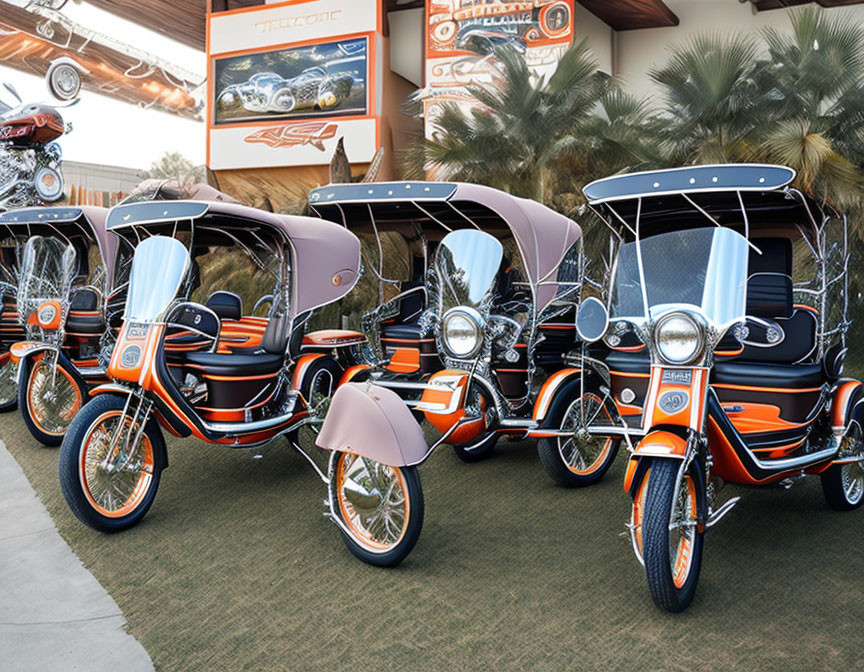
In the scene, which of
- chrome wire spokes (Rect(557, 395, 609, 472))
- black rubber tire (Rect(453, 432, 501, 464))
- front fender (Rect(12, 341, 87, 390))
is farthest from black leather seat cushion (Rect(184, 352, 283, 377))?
chrome wire spokes (Rect(557, 395, 609, 472))

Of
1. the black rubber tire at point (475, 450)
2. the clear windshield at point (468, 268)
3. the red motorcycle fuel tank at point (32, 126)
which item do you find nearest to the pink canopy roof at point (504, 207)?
the clear windshield at point (468, 268)

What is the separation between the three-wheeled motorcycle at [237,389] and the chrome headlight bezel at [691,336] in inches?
49.4

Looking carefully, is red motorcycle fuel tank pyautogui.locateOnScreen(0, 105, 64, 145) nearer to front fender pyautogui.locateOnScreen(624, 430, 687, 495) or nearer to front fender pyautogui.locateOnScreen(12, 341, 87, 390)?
front fender pyautogui.locateOnScreen(12, 341, 87, 390)

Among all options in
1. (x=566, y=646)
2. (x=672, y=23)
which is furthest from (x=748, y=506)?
(x=672, y=23)

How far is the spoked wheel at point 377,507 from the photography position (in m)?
3.80

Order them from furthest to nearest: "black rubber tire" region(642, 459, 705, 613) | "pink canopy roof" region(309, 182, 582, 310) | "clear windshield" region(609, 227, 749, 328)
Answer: "pink canopy roof" region(309, 182, 582, 310)
"clear windshield" region(609, 227, 749, 328)
"black rubber tire" region(642, 459, 705, 613)

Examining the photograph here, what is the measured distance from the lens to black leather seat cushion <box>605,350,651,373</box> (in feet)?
14.3

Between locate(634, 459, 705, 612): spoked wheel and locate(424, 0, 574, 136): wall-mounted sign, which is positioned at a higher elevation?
locate(424, 0, 574, 136): wall-mounted sign

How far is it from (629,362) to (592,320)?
0.79 m

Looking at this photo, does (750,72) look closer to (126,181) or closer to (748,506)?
(748,506)

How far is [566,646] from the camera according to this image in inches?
125

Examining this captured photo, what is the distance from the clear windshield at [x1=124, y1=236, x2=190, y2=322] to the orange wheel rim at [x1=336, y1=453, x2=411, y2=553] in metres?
1.55

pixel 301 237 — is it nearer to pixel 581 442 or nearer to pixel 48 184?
pixel 581 442

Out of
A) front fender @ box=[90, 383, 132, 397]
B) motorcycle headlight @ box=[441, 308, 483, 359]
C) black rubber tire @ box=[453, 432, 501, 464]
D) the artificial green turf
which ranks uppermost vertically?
motorcycle headlight @ box=[441, 308, 483, 359]
